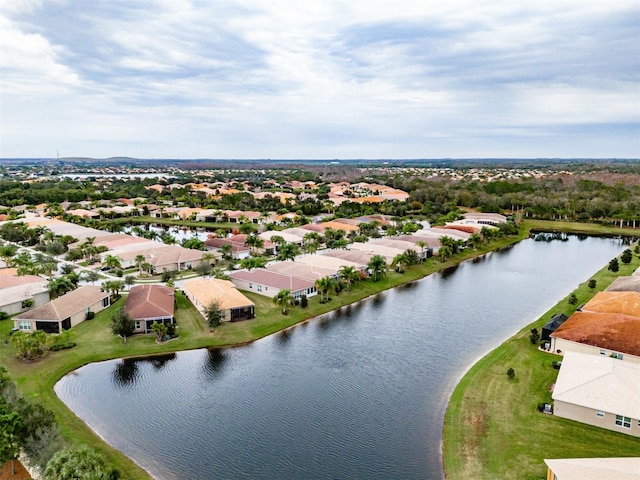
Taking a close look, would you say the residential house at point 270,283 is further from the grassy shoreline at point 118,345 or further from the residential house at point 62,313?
the residential house at point 62,313

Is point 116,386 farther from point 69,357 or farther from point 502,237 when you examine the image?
point 502,237

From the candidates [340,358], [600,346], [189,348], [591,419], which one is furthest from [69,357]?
[600,346]

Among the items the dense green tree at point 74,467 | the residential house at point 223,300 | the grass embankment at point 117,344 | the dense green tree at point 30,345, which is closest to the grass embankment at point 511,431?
the dense green tree at point 74,467

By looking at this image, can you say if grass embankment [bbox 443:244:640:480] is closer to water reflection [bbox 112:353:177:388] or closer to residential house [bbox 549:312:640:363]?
residential house [bbox 549:312:640:363]

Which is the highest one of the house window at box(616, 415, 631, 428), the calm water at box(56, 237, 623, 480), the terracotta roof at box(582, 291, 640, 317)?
the terracotta roof at box(582, 291, 640, 317)

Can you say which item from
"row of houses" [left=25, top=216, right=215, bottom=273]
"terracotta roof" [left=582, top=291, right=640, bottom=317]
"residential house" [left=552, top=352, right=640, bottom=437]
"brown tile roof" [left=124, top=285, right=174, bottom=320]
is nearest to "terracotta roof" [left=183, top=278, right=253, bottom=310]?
"brown tile roof" [left=124, top=285, right=174, bottom=320]

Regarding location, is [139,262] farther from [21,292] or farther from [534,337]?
[534,337]
